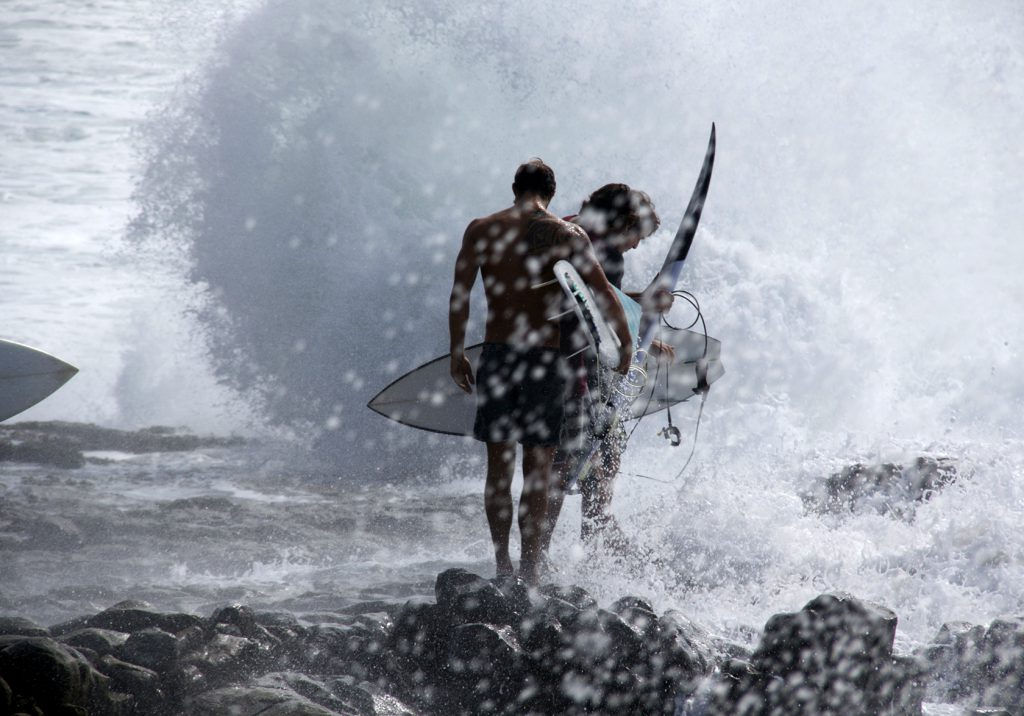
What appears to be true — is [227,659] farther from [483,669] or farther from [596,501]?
[596,501]

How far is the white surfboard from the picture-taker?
195 inches

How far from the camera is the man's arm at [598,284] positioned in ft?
10.2

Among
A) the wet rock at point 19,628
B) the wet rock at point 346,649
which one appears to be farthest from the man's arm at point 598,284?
the wet rock at point 19,628

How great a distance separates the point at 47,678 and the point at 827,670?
234 centimetres

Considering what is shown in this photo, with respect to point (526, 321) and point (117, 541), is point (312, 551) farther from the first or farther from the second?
point (526, 321)

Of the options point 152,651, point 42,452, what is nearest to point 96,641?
point 152,651

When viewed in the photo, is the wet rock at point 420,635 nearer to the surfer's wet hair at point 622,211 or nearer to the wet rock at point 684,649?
the wet rock at point 684,649

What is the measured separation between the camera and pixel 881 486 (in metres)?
7.99

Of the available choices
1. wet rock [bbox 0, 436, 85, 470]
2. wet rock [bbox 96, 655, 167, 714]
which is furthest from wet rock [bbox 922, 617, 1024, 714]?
wet rock [bbox 0, 436, 85, 470]

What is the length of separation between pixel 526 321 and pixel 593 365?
374 mm

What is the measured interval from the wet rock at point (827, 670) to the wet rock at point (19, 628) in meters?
2.30

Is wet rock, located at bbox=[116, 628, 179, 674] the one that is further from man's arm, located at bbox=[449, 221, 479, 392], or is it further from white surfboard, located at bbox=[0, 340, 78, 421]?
white surfboard, located at bbox=[0, 340, 78, 421]

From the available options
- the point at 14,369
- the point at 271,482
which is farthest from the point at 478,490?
the point at 14,369

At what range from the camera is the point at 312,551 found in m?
5.98
